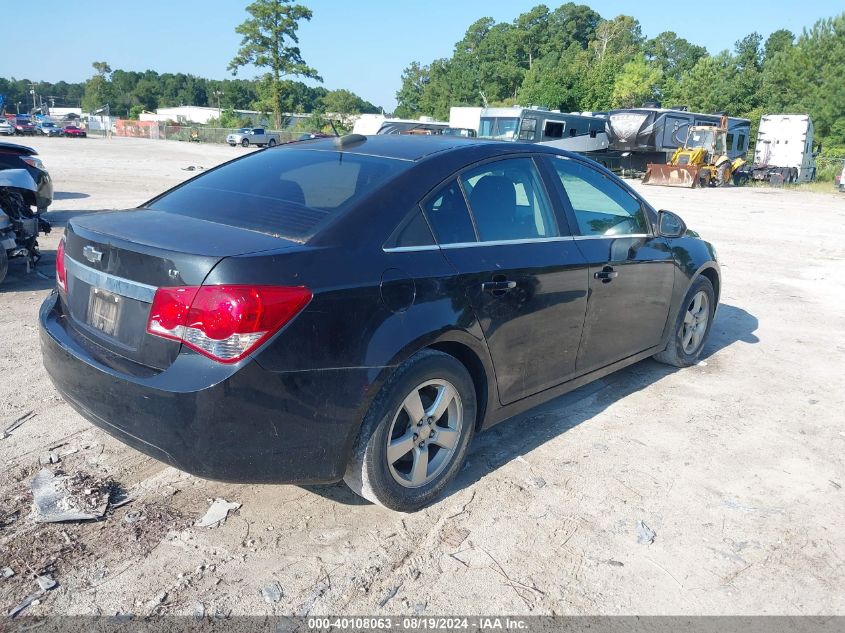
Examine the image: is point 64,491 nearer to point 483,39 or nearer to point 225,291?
point 225,291

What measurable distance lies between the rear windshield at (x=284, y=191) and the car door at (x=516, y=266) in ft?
1.35

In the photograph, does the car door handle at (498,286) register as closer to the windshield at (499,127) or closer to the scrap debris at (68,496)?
the scrap debris at (68,496)

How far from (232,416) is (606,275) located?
2514 mm

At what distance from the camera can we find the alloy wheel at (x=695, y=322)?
534 centimetres

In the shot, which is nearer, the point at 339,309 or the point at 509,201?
the point at 339,309

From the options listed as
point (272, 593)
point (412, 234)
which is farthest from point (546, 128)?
point (272, 593)

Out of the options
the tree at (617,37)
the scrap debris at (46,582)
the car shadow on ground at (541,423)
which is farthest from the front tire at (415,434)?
the tree at (617,37)

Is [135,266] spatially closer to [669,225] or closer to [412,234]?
[412,234]

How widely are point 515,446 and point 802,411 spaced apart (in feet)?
7.34

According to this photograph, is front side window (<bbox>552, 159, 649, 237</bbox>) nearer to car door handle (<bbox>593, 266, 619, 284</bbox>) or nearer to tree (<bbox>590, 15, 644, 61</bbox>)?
car door handle (<bbox>593, 266, 619, 284</bbox>)

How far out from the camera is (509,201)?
3.72 meters

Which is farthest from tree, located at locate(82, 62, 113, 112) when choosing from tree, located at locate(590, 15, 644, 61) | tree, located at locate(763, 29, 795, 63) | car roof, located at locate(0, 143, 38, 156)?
car roof, located at locate(0, 143, 38, 156)

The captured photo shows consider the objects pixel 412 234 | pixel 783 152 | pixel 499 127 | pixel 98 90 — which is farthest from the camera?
pixel 98 90

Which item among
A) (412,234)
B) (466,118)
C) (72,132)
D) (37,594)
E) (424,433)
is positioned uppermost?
(466,118)
